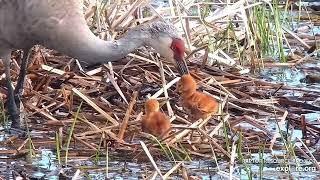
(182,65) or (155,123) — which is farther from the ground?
(182,65)

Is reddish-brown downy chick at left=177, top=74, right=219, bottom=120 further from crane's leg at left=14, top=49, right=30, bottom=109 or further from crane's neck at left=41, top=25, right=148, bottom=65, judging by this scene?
crane's leg at left=14, top=49, right=30, bottom=109

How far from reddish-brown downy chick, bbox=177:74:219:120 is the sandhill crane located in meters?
0.47

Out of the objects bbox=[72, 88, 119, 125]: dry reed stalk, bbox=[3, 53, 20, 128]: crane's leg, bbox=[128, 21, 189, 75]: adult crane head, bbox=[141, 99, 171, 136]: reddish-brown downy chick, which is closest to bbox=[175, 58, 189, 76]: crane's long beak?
bbox=[128, 21, 189, 75]: adult crane head

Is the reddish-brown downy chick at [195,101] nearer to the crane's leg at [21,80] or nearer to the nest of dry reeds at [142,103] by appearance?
the nest of dry reeds at [142,103]

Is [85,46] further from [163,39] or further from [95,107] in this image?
[163,39]

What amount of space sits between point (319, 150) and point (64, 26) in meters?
1.88

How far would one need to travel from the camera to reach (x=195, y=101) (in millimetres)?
6262

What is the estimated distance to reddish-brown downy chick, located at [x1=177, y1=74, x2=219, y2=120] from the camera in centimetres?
622

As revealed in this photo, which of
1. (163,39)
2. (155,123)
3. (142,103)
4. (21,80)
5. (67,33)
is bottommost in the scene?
(142,103)

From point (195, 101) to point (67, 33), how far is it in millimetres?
1020

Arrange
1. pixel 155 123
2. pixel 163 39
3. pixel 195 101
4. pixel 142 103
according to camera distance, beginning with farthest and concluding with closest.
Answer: pixel 142 103, pixel 163 39, pixel 195 101, pixel 155 123

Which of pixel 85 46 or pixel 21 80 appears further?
pixel 21 80

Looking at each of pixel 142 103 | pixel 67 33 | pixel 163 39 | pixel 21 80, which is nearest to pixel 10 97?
pixel 21 80

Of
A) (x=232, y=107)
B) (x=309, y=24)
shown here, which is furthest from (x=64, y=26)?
(x=309, y=24)
